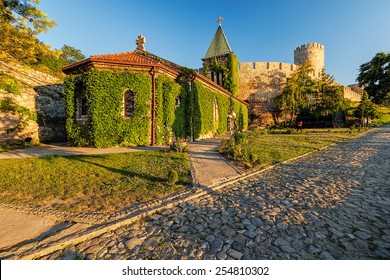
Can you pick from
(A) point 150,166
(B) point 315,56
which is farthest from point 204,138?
(B) point 315,56

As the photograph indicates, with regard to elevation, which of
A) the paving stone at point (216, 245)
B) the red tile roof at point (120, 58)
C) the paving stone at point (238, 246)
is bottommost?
the paving stone at point (216, 245)

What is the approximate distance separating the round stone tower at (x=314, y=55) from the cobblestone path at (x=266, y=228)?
149 ft

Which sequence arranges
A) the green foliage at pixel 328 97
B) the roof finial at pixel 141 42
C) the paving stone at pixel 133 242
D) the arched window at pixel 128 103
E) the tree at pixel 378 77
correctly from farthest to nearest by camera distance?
the tree at pixel 378 77
the green foliage at pixel 328 97
the roof finial at pixel 141 42
the arched window at pixel 128 103
the paving stone at pixel 133 242

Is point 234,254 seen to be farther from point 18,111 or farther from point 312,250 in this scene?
point 18,111

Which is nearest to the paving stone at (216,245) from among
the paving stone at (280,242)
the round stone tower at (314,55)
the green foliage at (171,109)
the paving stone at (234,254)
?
the paving stone at (234,254)

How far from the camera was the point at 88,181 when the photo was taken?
5.17 m

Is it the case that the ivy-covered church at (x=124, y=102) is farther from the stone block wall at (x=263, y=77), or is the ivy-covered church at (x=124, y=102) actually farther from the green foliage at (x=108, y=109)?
the stone block wall at (x=263, y=77)

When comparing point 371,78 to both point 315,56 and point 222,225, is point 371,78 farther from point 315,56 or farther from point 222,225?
point 222,225

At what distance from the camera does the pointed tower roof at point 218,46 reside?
28969mm

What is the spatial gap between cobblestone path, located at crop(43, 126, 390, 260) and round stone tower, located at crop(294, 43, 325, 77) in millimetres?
45421

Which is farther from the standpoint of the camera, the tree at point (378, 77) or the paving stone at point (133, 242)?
the tree at point (378, 77)

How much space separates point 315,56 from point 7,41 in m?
50.6

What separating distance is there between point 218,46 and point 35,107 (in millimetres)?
26480
